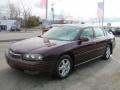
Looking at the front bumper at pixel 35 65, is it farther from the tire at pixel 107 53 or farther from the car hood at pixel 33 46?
the tire at pixel 107 53

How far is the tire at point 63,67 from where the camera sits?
521 cm

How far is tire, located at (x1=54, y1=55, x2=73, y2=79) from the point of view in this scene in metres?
5.21

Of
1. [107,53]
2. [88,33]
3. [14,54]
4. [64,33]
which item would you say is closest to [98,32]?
[88,33]

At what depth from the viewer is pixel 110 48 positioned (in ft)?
27.1

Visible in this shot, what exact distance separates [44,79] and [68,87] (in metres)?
0.81

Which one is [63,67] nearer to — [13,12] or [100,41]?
[100,41]

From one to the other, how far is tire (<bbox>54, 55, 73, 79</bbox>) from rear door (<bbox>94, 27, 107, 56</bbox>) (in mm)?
1664

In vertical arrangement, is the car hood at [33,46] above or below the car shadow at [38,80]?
above

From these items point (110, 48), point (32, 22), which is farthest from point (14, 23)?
point (110, 48)

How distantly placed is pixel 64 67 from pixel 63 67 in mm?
45

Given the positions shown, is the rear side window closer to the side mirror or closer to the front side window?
the front side window

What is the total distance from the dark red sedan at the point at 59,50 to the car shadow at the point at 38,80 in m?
0.25

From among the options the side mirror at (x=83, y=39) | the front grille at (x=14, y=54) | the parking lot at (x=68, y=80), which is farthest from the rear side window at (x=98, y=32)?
the front grille at (x=14, y=54)

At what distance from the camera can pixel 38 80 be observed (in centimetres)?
521
